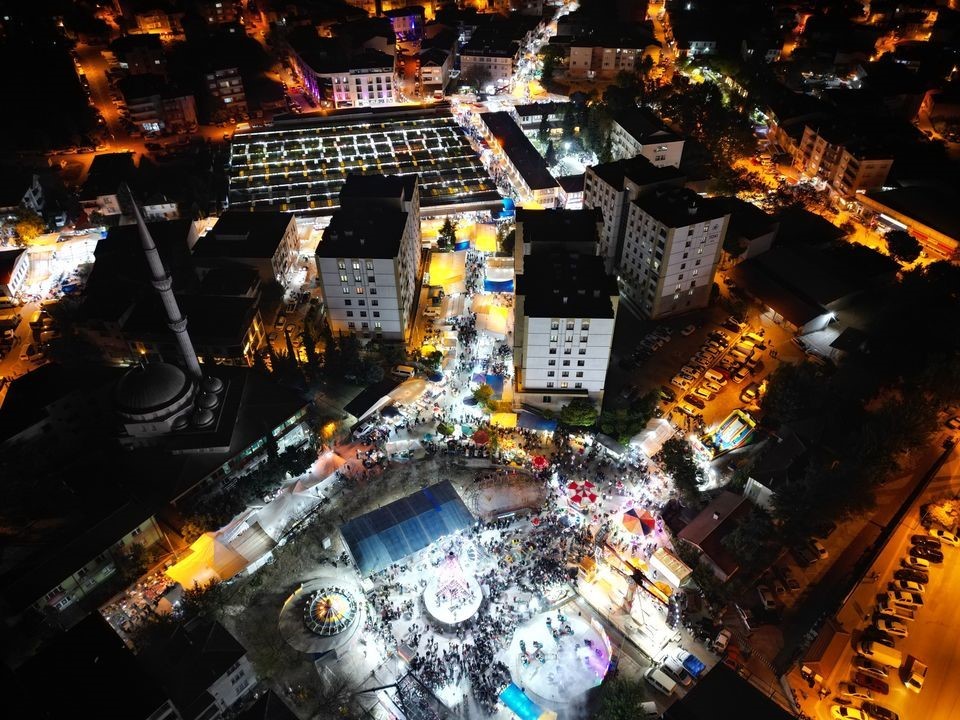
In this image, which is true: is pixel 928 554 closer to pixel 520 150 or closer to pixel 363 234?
pixel 363 234

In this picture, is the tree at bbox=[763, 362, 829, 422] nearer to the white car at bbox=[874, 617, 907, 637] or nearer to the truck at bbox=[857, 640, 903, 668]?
the white car at bbox=[874, 617, 907, 637]

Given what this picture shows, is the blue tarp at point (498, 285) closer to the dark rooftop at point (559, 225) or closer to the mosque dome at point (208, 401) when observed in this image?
the dark rooftop at point (559, 225)

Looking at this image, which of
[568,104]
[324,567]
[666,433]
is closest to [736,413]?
[666,433]

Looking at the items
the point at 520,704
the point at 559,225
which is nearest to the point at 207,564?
the point at 520,704

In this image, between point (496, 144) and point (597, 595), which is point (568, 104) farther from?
point (597, 595)

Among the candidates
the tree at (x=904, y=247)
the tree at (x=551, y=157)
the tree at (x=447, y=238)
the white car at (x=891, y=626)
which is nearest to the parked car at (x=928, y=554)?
the white car at (x=891, y=626)
